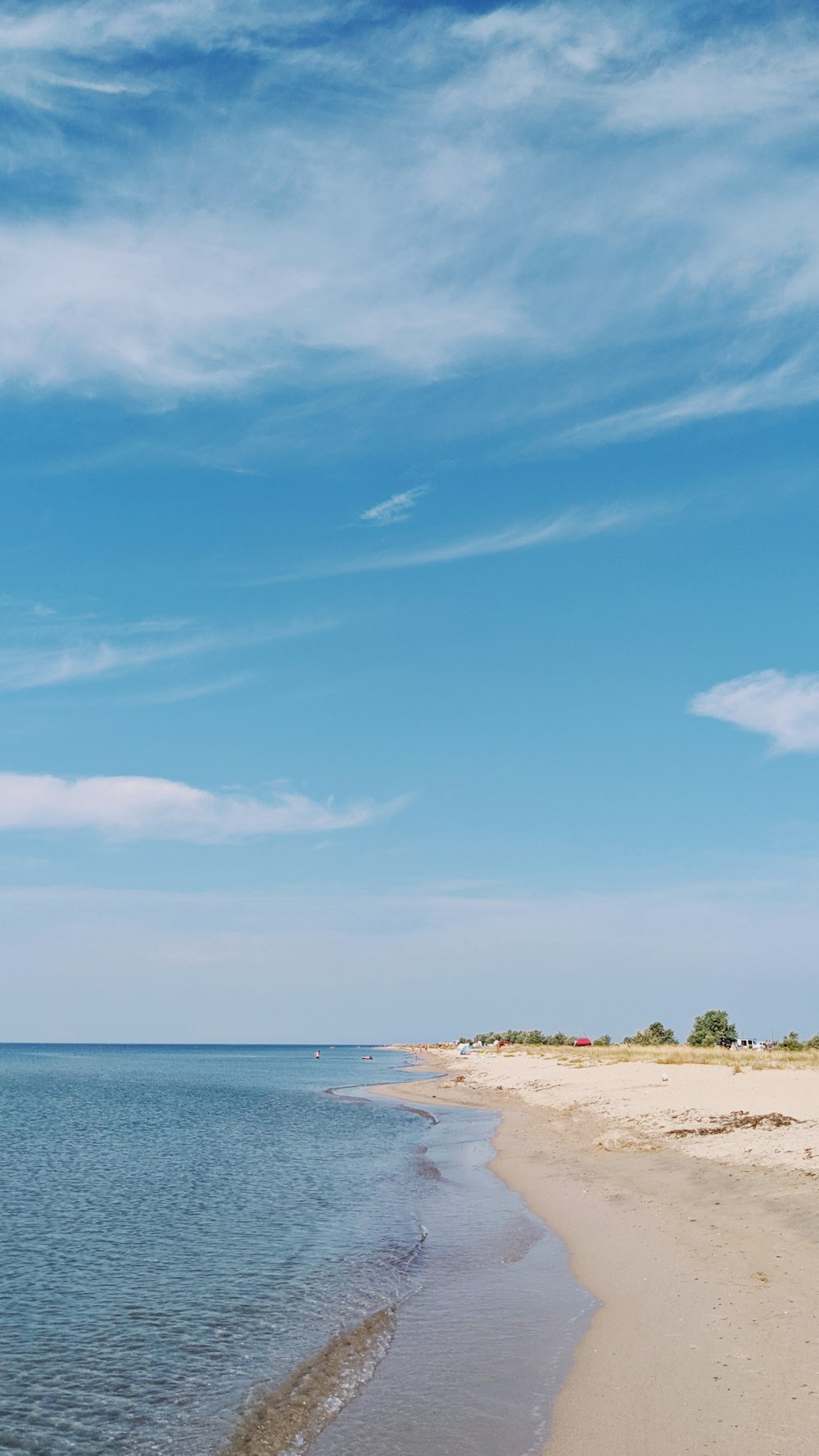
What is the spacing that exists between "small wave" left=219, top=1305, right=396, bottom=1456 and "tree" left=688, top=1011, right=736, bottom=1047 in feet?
264

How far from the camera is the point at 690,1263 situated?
57.3 feet

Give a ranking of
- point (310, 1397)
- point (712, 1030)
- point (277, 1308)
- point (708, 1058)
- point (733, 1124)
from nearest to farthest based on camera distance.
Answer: point (310, 1397) < point (277, 1308) < point (733, 1124) < point (708, 1058) < point (712, 1030)

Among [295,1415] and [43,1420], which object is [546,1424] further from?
[43,1420]

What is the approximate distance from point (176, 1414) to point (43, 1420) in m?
1.75

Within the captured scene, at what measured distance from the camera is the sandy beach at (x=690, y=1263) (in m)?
10.9

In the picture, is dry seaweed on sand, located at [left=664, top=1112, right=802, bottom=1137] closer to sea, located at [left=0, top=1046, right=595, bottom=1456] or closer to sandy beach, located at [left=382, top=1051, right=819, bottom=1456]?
sandy beach, located at [left=382, top=1051, right=819, bottom=1456]

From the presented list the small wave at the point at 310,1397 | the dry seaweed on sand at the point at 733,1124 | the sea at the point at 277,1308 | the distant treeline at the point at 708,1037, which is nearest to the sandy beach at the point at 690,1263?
the dry seaweed on sand at the point at 733,1124

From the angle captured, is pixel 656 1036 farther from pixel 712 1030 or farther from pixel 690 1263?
pixel 690 1263

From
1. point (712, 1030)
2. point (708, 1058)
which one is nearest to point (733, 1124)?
point (708, 1058)

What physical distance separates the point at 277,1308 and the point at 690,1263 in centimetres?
752

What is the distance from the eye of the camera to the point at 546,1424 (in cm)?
1135

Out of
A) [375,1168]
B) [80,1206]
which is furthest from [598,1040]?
[80,1206]

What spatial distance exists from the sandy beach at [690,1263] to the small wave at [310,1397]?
305 cm

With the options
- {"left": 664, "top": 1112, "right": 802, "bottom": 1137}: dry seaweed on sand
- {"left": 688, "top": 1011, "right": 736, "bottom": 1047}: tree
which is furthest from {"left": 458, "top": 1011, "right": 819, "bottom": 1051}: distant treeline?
{"left": 664, "top": 1112, "right": 802, "bottom": 1137}: dry seaweed on sand
